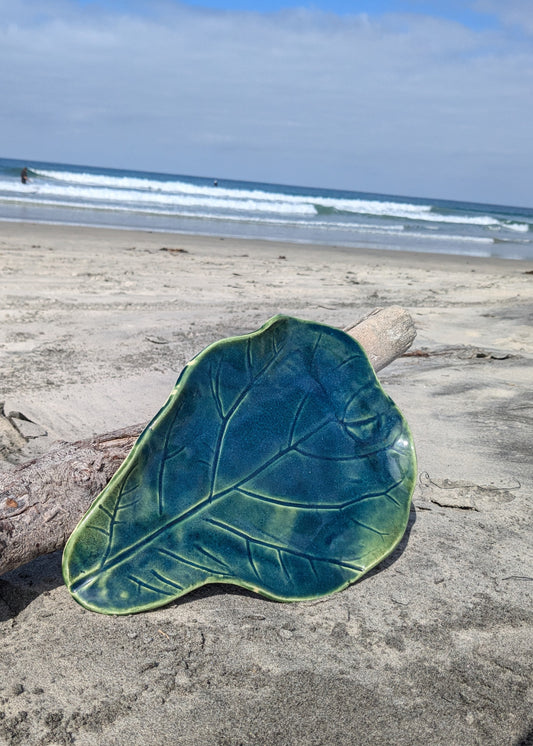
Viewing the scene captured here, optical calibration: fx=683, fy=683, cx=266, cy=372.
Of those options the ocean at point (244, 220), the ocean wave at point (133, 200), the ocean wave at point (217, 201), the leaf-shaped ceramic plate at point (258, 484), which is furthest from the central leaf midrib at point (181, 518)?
the ocean wave at point (217, 201)

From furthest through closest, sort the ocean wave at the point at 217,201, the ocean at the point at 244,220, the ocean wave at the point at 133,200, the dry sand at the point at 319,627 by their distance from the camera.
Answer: the ocean wave at the point at 217,201 < the ocean wave at the point at 133,200 < the ocean at the point at 244,220 < the dry sand at the point at 319,627

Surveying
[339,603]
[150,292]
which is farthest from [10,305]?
[339,603]

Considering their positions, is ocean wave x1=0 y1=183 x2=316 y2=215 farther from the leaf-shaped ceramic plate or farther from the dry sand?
the leaf-shaped ceramic plate

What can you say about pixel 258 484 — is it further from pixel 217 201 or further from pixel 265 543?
pixel 217 201

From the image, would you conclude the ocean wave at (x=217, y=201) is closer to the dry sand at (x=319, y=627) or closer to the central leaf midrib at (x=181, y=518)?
the dry sand at (x=319, y=627)

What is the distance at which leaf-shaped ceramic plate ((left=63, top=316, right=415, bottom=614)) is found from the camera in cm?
158

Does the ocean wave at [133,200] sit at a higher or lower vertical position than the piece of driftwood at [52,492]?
higher

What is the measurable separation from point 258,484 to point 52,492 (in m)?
0.51

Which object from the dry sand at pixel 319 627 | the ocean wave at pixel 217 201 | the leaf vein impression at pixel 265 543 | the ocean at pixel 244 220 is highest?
the ocean wave at pixel 217 201

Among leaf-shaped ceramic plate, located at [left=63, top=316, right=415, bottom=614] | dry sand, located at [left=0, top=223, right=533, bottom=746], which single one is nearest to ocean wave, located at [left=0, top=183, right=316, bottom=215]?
dry sand, located at [left=0, top=223, right=533, bottom=746]

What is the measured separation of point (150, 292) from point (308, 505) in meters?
4.40

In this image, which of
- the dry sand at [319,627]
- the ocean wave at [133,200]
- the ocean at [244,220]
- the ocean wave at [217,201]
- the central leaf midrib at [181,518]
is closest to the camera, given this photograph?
the dry sand at [319,627]

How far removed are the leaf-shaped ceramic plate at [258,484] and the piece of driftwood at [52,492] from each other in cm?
11

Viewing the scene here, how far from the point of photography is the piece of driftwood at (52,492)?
159 centimetres
